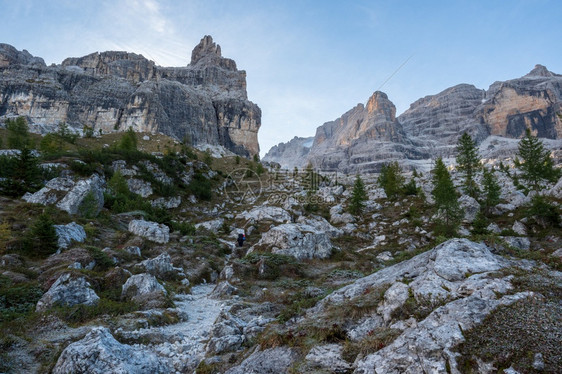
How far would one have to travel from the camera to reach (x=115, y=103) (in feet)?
546

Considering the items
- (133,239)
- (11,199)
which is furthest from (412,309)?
(11,199)

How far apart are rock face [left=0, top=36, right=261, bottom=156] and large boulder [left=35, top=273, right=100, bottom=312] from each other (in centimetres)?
15221

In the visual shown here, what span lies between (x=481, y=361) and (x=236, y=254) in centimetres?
2385

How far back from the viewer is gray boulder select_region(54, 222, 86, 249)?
58.0ft

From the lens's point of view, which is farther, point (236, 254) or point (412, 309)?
point (236, 254)

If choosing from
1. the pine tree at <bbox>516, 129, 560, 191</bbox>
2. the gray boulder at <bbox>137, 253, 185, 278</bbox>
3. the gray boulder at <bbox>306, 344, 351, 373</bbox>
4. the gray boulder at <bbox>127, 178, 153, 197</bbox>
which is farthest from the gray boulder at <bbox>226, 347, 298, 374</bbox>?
the pine tree at <bbox>516, 129, 560, 191</bbox>

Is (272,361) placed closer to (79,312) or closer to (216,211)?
(79,312)

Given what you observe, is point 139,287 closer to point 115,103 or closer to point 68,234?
point 68,234

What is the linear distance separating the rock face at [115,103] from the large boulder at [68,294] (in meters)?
152

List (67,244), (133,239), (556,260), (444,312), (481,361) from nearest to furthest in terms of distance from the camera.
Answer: (481,361) < (444,312) < (556,260) < (67,244) < (133,239)

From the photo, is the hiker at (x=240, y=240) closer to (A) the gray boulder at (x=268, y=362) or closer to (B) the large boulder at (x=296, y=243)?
(B) the large boulder at (x=296, y=243)

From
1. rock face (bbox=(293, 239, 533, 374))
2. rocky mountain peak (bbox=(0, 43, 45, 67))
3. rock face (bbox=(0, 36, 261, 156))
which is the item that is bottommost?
rock face (bbox=(293, 239, 533, 374))

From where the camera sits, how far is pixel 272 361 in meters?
6.33

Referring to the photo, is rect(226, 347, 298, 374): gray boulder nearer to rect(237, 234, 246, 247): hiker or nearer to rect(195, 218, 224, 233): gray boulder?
rect(237, 234, 246, 247): hiker
